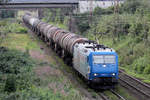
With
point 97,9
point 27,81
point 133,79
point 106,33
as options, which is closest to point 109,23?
point 106,33

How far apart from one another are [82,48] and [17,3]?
3060 cm

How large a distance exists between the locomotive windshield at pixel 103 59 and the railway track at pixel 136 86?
2.83 metres

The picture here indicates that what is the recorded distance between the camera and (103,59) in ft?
57.8

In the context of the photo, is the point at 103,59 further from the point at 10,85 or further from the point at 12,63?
the point at 12,63

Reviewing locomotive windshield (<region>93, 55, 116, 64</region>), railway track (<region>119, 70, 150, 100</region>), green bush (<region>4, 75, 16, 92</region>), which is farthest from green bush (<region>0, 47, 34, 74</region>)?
railway track (<region>119, 70, 150, 100</region>)

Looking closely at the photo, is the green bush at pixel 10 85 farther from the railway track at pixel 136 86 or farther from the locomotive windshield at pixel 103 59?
the railway track at pixel 136 86

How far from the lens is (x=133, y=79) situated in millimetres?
21297

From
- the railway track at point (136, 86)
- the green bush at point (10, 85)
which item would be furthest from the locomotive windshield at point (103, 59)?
the green bush at point (10, 85)

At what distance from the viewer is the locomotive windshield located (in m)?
17.5

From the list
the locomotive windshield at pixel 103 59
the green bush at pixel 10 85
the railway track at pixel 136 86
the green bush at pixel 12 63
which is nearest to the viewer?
the green bush at pixel 10 85

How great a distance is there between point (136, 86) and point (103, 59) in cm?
390

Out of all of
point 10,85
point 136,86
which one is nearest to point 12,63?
point 10,85

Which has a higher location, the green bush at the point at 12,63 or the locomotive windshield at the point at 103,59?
the locomotive windshield at the point at 103,59

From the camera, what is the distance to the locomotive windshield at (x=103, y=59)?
57.5 feet
